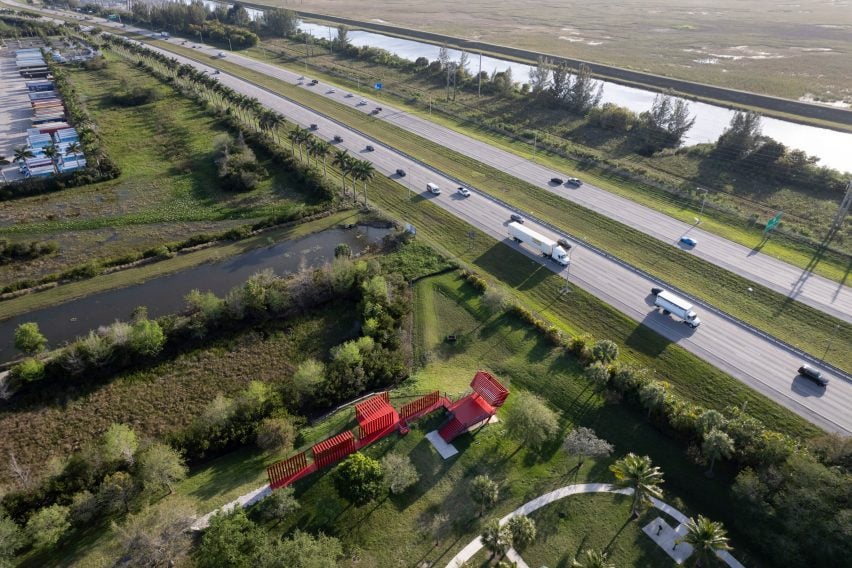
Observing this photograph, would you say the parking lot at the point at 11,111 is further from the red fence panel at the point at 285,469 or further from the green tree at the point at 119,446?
the red fence panel at the point at 285,469

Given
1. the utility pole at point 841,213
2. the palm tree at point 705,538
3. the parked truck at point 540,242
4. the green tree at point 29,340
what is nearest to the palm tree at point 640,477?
the palm tree at point 705,538

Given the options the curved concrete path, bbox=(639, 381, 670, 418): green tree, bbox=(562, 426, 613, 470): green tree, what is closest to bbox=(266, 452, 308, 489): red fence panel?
the curved concrete path

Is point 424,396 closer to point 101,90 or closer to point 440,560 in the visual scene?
point 440,560

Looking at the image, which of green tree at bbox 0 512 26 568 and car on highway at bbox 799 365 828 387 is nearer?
green tree at bbox 0 512 26 568

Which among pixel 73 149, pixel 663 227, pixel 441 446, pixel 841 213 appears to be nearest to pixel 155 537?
pixel 441 446

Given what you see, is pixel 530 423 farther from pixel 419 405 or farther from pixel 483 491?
pixel 419 405

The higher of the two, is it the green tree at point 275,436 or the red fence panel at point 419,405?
the red fence panel at point 419,405

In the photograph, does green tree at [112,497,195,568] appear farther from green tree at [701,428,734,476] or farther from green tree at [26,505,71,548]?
green tree at [701,428,734,476]

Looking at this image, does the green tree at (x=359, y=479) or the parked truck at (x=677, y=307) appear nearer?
the green tree at (x=359, y=479)
